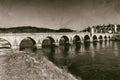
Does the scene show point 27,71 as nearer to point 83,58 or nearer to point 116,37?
point 83,58

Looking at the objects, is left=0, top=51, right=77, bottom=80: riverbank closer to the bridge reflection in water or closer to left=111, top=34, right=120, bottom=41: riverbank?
the bridge reflection in water

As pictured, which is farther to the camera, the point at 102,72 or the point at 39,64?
the point at 102,72

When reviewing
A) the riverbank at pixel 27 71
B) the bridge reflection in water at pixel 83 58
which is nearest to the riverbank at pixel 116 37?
the bridge reflection in water at pixel 83 58

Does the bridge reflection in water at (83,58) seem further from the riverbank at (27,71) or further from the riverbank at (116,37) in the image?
the riverbank at (116,37)

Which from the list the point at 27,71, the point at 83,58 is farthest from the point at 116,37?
the point at 27,71

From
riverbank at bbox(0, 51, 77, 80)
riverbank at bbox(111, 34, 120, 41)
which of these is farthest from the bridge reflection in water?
riverbank at bbox(111, 34, 120, 41)

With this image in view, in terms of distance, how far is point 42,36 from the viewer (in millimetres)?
93625

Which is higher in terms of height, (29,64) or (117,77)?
(29,64)

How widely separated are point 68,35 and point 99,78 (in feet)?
276

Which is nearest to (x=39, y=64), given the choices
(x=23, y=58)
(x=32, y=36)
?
(x=23, y=58)

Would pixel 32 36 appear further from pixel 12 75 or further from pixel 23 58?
pixel 12 75

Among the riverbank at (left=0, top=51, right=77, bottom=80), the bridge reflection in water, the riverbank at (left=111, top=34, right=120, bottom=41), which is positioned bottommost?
the bridge reflection in water

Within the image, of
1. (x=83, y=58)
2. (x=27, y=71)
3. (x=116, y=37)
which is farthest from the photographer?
(x=116, y=37)

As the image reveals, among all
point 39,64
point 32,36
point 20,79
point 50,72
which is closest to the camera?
point 20,79
